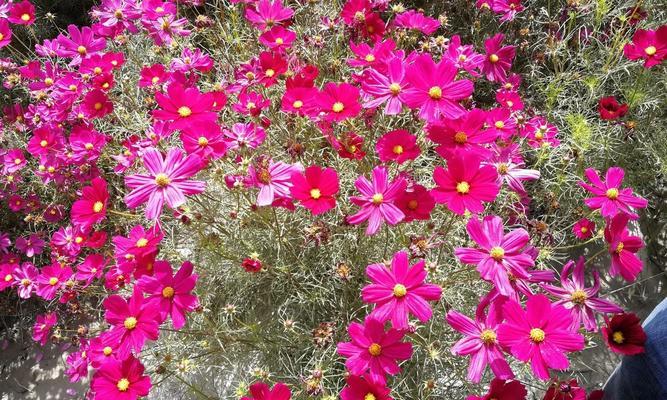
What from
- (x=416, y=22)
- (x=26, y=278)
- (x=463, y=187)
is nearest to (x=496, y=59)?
(x=416, y=22)

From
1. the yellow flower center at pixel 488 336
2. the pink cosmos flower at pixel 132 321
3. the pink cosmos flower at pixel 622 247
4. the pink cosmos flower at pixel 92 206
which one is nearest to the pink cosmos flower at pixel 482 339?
the yellow flower center at pixel 488 336

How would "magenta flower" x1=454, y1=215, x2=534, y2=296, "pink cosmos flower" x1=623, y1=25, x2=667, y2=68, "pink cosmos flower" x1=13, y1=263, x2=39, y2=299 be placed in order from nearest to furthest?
"magenta flower" x1=454, y1=215, x2=534, y2=296 < "pink cosmos flower" x1=623, y1=25, x2=667, y2=68 < "pink cosmos flower" x1=13, y1=263, x2=39, y2=299

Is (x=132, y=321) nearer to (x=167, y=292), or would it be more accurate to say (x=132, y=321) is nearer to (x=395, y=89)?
(x=167, y=292)

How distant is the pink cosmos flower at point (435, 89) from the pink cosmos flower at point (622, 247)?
0.41m

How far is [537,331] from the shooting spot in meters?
0.92

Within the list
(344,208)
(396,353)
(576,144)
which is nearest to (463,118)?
(396,353)

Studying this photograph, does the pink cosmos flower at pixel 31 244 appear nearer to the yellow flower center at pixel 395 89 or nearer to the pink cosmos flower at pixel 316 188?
the pink cosmos flower at pixel 316 188

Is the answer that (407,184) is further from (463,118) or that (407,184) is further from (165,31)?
(165,31)

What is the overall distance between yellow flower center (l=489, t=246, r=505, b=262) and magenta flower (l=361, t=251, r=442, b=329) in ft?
0.42

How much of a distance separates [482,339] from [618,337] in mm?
253

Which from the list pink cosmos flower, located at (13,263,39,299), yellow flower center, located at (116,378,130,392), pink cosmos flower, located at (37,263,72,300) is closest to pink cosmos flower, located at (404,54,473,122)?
yellow flower center, located at (116,378,130,392)

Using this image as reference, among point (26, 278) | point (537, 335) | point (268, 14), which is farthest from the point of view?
point (26, 278)

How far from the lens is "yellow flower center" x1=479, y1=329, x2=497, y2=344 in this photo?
3.19 feet

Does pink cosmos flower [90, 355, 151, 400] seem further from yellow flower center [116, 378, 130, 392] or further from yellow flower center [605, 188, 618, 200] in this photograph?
yellow flower center [605, 188, 618, 200]
